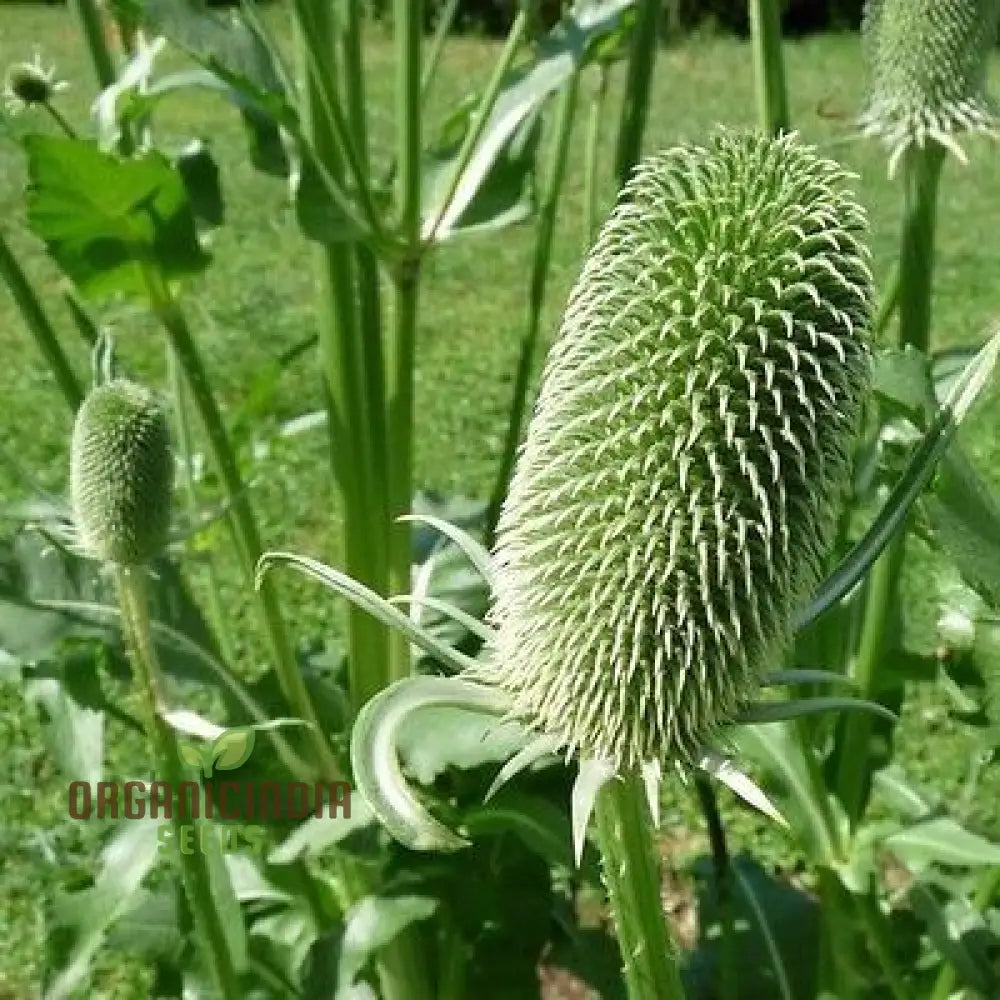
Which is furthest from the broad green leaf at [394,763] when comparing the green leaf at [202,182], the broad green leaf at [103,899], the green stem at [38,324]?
the green leaf at [202,182]

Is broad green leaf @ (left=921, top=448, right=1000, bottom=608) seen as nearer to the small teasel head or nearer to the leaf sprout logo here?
the leaf sprout logo

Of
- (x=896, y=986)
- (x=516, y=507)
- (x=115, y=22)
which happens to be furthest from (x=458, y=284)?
(x=516, y=507)

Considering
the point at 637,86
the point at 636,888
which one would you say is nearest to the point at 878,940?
the point at 636,888

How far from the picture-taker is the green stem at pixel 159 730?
1491 mm

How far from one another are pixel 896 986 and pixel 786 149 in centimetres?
99

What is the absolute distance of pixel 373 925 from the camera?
1.80 metres

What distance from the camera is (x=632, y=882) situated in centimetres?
113

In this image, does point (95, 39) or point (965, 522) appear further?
point (95, 39)

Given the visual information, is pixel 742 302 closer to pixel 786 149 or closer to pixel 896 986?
pixel 786 149

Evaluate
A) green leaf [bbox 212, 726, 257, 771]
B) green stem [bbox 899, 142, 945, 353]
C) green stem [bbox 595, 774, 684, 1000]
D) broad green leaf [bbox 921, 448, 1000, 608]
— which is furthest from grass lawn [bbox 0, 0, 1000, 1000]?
green stem [bbox 595, 774, 684, 1000]

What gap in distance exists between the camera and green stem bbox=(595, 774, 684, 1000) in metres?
1.12

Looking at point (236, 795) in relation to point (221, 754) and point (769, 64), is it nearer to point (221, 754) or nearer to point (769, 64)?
point (221, 754)

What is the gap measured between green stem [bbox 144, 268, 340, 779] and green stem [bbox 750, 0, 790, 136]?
A: 57cm

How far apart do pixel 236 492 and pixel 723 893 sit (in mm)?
724
